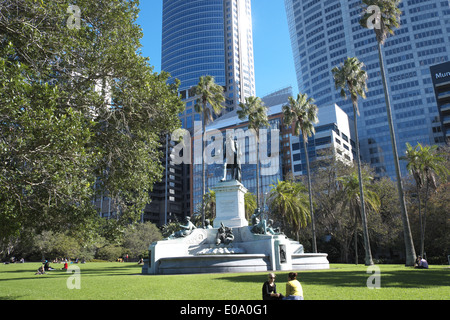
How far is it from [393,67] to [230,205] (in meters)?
129

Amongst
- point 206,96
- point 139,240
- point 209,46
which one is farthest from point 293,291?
point 209,46

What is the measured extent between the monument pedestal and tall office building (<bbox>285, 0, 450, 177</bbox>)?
99.5 meters

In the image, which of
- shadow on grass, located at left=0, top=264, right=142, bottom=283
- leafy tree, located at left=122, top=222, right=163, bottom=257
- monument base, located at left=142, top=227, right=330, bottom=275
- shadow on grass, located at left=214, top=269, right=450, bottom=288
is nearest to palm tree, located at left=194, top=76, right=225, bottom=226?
shadow on grass, located at left=0, top=264, right=142, bottom=283

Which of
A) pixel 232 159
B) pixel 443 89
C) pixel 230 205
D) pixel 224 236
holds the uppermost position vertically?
pixel 443 89

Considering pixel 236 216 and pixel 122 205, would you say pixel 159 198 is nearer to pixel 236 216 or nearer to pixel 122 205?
pixel 236 216

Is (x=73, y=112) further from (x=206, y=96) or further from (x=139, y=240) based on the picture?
(x=139, y=240)

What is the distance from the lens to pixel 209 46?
577 feet

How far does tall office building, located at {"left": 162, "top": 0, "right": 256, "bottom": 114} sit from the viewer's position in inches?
6845

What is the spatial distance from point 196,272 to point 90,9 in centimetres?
1484

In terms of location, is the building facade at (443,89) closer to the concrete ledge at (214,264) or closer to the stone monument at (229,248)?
the stone monument at (229,248)

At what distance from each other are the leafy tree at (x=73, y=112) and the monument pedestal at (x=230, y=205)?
10.2 metres

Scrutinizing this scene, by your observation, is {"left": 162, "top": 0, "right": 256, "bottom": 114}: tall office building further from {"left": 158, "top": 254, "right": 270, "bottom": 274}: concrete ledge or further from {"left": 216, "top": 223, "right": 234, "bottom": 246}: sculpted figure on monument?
{"left": 158, "top": 254, "right": 270, "bottom": 274}: concrete ledge

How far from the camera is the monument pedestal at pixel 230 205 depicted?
1029 inches
